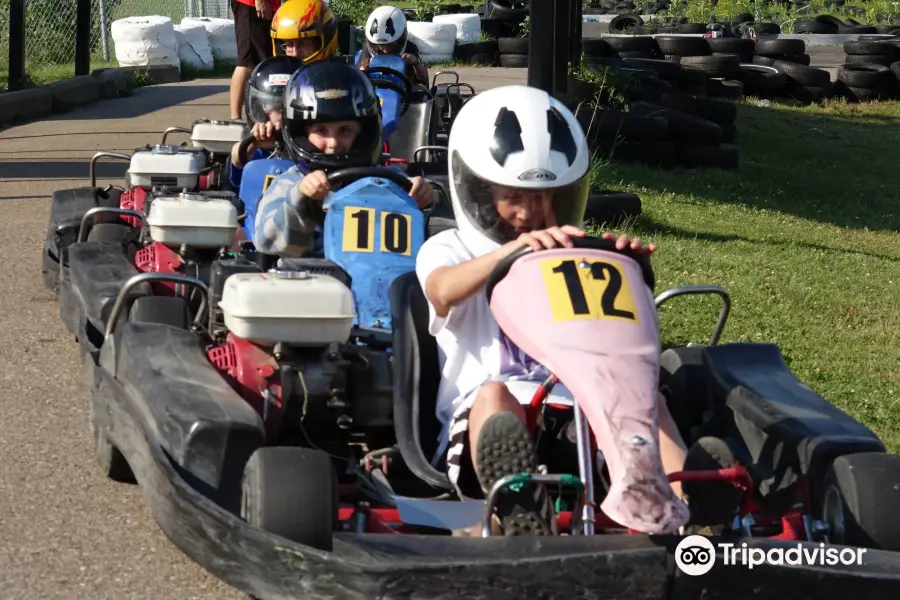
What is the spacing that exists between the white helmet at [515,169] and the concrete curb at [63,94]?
9180 millimetres

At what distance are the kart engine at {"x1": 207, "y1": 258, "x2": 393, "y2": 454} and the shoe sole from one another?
649mm

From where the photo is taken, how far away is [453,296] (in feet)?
11.1

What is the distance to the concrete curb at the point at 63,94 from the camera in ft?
39.7

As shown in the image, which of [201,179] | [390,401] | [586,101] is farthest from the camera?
[586,101]

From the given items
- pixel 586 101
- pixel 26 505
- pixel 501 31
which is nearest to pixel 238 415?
pixel 26 505

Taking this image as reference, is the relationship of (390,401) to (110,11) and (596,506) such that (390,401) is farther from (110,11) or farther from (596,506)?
(110,11)

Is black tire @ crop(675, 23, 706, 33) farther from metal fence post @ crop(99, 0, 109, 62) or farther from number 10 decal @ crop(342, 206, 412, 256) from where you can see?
number 10 decal @ crop(342, 206, 412, 256)

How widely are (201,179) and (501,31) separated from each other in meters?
15.6

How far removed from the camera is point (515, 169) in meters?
3.41

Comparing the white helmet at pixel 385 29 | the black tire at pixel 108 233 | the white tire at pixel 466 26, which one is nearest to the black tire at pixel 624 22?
the white tire at pixel 466 26

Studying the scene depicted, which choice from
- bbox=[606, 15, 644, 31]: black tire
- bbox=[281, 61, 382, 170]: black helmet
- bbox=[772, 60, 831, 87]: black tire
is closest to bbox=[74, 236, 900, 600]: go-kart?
bbox=[281, 61, 382, 170]: black helmet

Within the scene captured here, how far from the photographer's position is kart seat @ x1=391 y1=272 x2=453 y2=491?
137 inches

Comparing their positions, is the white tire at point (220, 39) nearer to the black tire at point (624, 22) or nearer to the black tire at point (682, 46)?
the black tire at point (682, 46)

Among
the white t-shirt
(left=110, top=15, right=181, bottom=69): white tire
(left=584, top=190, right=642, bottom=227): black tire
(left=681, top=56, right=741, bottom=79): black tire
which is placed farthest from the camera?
(left=681, top=56, right=741, bottom=79): black tire
